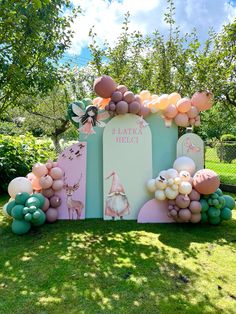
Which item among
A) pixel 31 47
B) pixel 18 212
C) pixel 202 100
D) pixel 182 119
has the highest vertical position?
pixel 31 47

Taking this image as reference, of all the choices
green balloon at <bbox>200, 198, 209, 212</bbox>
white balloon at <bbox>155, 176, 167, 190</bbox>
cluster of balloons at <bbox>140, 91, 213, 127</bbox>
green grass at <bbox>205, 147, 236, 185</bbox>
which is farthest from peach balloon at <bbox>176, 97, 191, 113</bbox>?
green grass at <bbox>205, 147, 236, 185</bbox>

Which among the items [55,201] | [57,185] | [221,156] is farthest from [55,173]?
[221,156]

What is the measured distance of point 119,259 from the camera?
3.31m

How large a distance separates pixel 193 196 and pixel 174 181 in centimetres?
37

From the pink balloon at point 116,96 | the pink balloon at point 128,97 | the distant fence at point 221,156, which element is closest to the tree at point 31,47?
the pink balloon at point 116,96

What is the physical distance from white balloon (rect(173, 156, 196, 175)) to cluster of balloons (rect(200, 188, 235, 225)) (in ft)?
1.69

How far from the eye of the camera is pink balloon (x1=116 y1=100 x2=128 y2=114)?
14.8 feet

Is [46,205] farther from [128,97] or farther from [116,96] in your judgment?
[128,97]

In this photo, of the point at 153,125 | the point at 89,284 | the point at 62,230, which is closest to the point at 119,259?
the point at 89,284

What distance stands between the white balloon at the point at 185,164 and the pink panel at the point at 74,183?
160cm

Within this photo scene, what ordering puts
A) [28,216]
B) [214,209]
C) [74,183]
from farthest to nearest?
[74,183]
[214,209]
[28,216]

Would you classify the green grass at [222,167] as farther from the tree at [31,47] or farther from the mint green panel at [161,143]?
the tree at [31,47]

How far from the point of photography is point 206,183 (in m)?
4.22

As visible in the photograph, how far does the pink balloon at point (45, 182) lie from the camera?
4418mm
